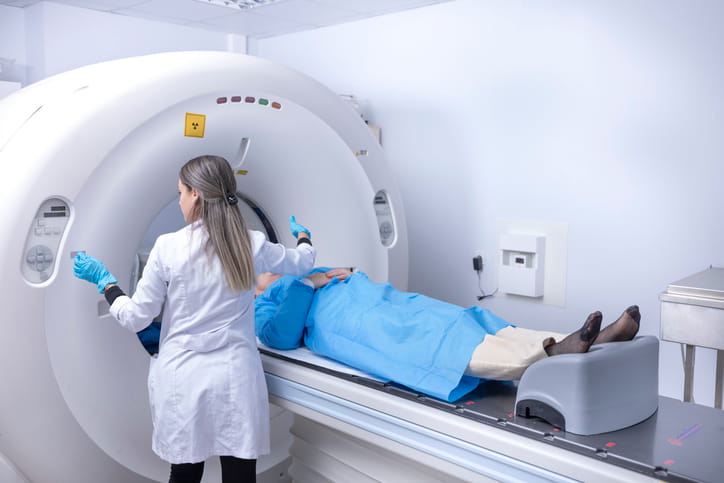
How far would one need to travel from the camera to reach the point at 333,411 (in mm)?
1562

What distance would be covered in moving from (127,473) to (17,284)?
609mm

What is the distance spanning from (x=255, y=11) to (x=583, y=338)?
2437 mm

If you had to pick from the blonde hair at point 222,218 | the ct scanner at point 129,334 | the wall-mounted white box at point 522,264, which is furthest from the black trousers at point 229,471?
the wall-mounted white box at point 522,264

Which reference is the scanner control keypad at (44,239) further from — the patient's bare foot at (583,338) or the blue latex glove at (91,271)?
the patient's bare foot at (583,338)

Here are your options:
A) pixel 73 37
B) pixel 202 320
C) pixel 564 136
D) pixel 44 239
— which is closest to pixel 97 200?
pixel 44 239

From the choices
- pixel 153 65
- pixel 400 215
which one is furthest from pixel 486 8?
pixel 153 65

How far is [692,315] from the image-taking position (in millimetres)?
1914

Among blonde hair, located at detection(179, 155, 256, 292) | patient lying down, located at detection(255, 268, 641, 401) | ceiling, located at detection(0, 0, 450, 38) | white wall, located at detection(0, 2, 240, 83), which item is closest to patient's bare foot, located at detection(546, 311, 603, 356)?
patient lying down, located at detection(255, 268, 641, 401)

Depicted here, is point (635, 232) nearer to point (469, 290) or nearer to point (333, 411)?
point (469, 290)

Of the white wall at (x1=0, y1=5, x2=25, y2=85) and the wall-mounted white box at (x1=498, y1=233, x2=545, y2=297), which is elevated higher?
the white wall at (x1=0, y1=5, x2=25, y2=85)

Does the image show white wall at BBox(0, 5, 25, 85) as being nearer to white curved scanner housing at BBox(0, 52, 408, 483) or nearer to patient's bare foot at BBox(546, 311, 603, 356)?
white curved scanner housing at BBox(0, 52, 408, 483)

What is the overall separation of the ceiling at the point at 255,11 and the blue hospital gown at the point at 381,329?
5.35 ft

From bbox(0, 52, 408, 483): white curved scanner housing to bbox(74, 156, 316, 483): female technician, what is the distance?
0.53 ft

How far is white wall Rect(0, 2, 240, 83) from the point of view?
9.48 feet
